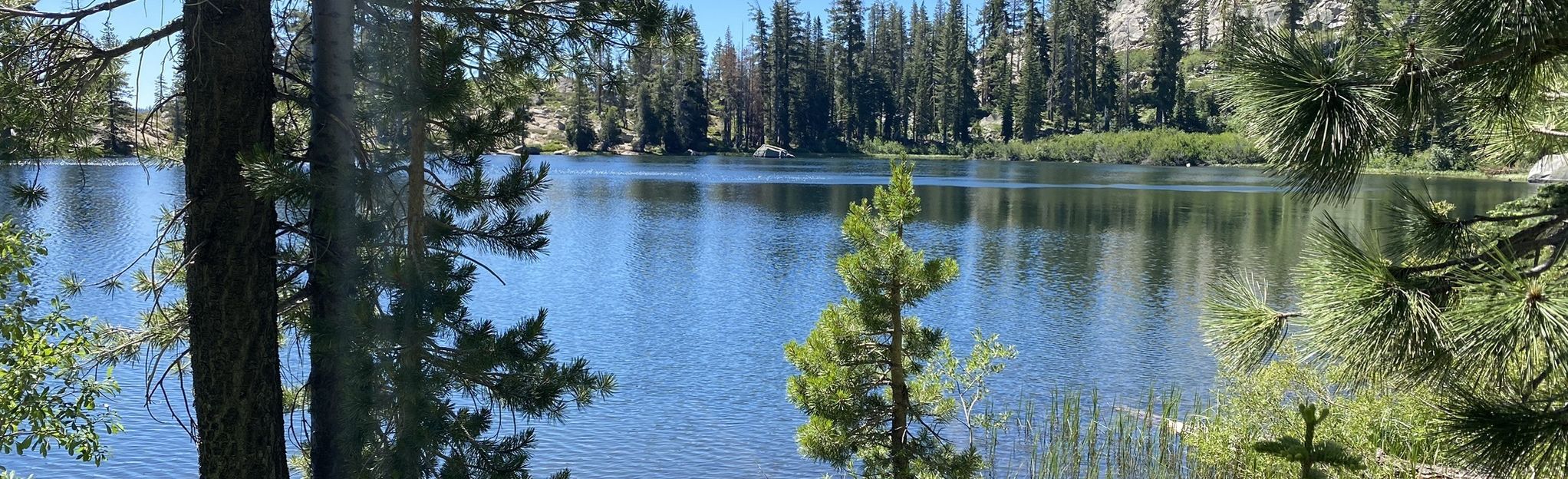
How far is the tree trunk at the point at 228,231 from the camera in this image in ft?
15.0

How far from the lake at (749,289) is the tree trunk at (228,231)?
0.50 m

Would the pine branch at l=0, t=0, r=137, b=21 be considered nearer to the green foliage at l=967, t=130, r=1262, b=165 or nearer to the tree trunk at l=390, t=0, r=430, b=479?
the tree trunk at l=390, t=0, r=430, b=479

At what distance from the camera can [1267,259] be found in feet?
76.3

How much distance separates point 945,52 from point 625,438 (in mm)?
81386

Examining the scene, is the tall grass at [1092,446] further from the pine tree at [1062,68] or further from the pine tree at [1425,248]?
the pine tree at [1062,68]

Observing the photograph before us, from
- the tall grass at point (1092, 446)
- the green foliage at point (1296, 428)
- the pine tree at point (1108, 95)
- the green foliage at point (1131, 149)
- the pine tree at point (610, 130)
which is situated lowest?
the tall grass at point (1092, 446)

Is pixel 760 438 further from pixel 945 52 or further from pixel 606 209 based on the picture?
pixel 945 52

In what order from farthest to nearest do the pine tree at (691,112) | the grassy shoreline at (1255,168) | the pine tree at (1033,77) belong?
the pine tree at (1033,77) → the pine tree at (691,112) → the grassy shoreline at (1255,168)

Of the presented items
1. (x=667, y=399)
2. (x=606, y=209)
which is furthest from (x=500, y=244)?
(x=606, y=209)

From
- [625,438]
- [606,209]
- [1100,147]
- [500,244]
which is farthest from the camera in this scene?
[1100,147]

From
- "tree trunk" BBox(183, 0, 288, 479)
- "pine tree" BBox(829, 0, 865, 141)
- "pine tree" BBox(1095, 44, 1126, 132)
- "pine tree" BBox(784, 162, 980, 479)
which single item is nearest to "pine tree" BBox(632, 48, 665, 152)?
"pine tree" BBox(829, 0, 865, 141)

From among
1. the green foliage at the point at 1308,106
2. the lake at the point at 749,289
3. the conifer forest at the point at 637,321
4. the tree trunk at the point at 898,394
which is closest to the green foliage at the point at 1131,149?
the lake at the point at 749,289

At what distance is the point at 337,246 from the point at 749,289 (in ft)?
46.8

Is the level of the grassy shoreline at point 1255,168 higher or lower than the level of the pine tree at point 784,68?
lower
